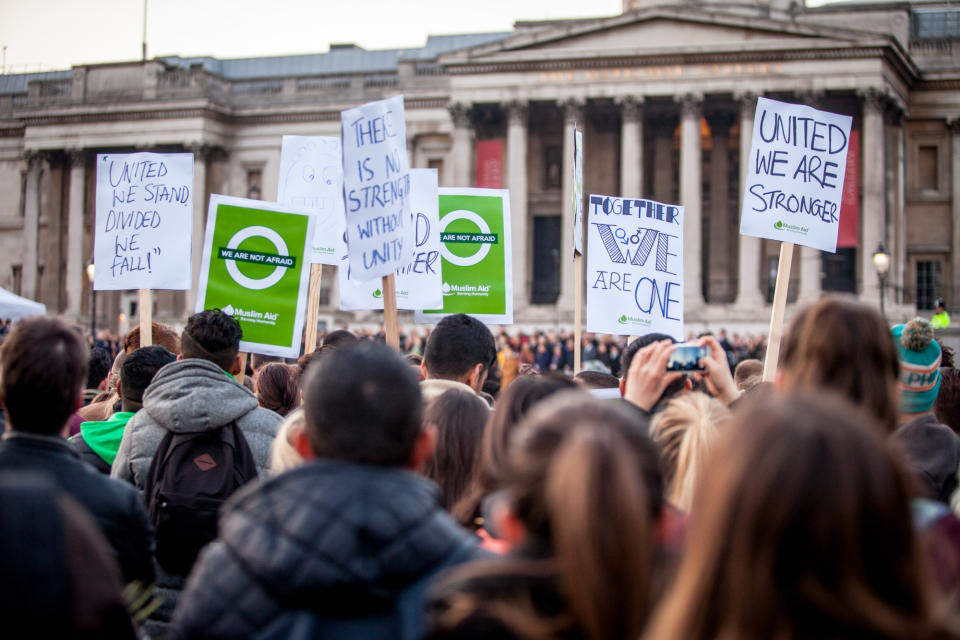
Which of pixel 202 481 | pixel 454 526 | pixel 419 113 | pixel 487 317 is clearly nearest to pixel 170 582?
pixel 202 481

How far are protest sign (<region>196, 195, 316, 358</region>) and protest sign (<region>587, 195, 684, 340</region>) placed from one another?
2697mm

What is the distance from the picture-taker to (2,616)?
240 centimetres

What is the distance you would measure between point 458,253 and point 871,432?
882 cm

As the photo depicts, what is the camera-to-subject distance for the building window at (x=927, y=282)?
4638cm

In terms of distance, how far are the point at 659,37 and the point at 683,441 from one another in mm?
41934

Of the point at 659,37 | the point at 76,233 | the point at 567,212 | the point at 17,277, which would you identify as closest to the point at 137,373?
the point at 659,37

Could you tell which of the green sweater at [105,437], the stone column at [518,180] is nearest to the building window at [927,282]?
the stone column at [518,180]

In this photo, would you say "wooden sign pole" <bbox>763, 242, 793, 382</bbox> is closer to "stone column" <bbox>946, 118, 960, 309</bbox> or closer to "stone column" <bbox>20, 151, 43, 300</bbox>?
"stone column" <bbox>946, 118, 960, 309</bbox>

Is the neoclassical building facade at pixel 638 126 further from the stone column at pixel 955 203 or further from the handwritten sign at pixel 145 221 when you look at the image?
the handwritten sign at pixel 145 221

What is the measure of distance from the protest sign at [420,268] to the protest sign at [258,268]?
3.83ft

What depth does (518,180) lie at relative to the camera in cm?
4566

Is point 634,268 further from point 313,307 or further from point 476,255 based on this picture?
point 313,307

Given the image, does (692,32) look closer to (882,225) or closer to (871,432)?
(882,225)

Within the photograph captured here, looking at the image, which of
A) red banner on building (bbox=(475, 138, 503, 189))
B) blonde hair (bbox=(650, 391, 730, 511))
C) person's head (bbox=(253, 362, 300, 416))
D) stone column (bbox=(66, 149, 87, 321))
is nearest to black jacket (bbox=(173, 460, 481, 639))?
blonde hair (bbox=(650, 391, 730, 511))
